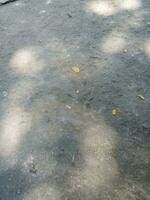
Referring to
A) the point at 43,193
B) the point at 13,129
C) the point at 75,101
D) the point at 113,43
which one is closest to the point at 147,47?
the point at 113,43

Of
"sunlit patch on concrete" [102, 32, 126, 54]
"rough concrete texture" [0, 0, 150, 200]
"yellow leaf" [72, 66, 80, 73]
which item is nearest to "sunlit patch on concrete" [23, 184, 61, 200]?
"rough concrete texture" [0, 0, 150, 200]

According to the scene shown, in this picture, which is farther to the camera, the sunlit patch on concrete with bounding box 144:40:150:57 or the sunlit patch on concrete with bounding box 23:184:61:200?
the sunlit patch on concrete with bounding box 144:40:150:57

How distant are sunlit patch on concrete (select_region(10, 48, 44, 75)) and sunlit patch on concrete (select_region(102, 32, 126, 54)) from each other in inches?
29.8

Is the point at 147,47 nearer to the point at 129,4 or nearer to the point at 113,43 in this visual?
the point at 113,43

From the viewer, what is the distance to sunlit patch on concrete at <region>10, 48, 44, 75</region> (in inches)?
139

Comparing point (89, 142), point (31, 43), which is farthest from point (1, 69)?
point (89, 142)

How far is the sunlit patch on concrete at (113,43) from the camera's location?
3658 millimetres

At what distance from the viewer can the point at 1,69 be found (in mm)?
3572

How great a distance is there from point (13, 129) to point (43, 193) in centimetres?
73

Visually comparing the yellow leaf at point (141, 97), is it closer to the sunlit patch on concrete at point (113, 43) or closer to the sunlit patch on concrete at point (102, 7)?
the sunlit patch on concrete at point (113, 43)

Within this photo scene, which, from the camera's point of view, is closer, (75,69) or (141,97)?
(141,97)

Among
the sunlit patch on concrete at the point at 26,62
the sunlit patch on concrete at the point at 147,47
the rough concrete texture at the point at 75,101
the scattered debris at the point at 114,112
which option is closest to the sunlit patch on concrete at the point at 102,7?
the rough concrete texture at the point at 75,101

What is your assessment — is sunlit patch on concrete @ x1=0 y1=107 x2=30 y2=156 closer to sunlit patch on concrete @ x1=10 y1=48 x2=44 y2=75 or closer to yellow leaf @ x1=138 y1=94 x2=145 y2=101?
sunlit patch on concrete @ x1=10 y1=48 x2=44 y2=75

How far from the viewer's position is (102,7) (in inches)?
171
